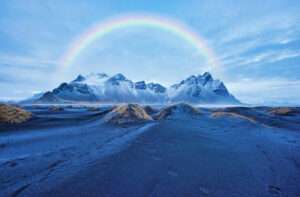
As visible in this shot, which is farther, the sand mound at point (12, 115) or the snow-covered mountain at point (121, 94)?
the snow-covered mountain at point (121, 94)

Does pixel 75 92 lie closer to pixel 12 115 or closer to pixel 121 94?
pixel 121 94

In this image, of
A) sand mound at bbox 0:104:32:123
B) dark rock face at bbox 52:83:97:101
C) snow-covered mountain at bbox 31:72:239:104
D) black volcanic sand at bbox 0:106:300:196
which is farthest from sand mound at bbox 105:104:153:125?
dark rock face at bbox 52:83:97:101

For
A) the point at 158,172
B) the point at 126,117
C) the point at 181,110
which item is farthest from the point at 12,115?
the point at 181,110

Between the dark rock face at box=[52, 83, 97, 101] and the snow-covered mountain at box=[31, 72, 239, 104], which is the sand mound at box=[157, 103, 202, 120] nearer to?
the snow-covered mountain at box=[31, 72, 239, 104]

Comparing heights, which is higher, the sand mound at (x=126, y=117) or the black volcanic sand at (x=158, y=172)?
the sand mound at (x=126, y=117)

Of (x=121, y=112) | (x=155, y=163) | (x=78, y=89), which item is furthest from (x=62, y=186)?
(x=78, y=89)

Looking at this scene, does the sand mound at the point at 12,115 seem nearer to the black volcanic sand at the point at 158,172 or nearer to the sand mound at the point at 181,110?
the black volcanic sand at the point at 158,172

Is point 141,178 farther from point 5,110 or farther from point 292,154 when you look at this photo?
point 5,110

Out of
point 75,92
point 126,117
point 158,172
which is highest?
point 75,92

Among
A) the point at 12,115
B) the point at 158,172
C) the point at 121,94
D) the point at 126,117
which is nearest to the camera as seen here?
the point at 158,172

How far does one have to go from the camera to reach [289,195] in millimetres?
1107

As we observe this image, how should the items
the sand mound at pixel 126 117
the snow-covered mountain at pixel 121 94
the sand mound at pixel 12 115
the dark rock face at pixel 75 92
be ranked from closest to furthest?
the sand mound at pixel 12 115, the sand mound at pixel 126 117, the dark rock face at pixel 75 92, the snow-covered mountain at pixel 121 94

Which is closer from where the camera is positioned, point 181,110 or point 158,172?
point 158,172

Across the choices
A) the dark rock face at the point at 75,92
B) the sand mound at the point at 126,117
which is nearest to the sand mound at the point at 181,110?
the sand mound at the point at 126,117
